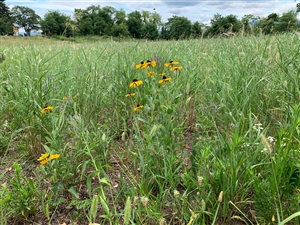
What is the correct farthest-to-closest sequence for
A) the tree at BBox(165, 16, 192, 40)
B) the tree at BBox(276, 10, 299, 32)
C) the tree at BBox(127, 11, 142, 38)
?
1. the tree at BBox(127, 11, 142, 38)
2. the tree at BBox(165, 16, 192, 40)
3. the tree at BBox(276, 10, 299, 32)

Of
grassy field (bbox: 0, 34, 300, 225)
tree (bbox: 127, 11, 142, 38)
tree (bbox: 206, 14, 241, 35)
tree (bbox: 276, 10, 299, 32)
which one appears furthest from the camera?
tree (bbox: 127, 11, 142, 38)

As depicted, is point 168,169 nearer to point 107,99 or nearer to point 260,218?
point 260,218

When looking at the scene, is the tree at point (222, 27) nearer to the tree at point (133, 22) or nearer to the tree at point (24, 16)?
the tree at point (133, 22)

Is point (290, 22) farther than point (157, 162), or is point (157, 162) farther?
point (290, 22)

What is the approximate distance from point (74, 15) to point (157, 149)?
2403 mm

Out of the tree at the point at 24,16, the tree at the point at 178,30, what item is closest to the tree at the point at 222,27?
the tree at the point at 178,30

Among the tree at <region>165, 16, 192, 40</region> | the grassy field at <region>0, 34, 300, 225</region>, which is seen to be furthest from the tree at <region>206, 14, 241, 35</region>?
the grassy field at <region>0, 34, 300, 225</region>

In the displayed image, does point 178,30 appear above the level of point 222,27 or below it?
above

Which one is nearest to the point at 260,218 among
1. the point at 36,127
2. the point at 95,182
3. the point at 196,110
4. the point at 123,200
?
the point at 123,200

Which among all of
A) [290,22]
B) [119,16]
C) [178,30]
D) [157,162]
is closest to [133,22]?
[119,16]

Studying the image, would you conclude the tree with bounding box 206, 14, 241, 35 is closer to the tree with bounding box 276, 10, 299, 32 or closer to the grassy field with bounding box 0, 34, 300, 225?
the tree with bounding box 276, 10, 299, 32

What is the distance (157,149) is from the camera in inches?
53.6

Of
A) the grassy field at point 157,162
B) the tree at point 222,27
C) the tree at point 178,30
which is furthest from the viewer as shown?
the tree at point 178,30

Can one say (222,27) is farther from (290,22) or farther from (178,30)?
(178,30)
